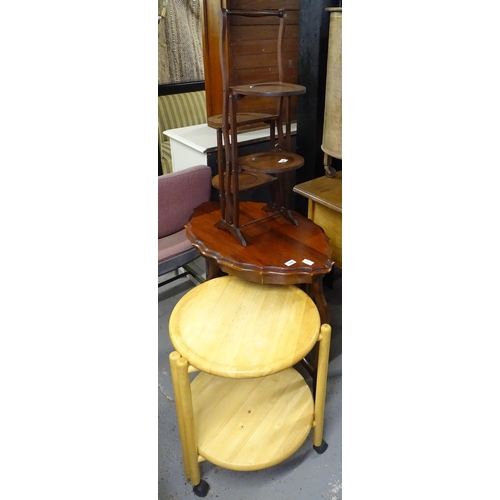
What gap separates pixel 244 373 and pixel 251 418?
0.39 m

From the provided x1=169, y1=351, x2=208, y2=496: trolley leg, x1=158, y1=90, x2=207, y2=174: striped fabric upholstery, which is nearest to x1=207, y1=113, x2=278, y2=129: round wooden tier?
x1=169, y1=351, x2=208, y2=496: trolley leg

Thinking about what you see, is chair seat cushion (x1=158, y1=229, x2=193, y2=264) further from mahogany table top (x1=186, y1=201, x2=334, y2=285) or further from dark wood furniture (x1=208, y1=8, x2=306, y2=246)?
dark wood furniture (x1=208, y1=8, x2=306, y2=246)

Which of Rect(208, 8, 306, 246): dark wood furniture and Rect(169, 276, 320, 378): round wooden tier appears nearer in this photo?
Rect(169, 276, 320, 378): round wooden tier

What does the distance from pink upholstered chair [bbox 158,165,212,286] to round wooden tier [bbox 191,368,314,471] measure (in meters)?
0.59

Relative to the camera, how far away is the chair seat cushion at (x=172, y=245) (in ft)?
6.20

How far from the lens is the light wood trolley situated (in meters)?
1.14

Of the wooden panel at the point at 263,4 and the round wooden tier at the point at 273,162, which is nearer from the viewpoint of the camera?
the round wooden tier at the point at 273,162

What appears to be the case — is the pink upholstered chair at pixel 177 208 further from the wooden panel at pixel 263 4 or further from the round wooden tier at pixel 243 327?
the wooden panel at pixel 263 4

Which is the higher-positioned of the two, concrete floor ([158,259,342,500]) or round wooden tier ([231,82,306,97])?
round wooden tier ([231,82,306,97])

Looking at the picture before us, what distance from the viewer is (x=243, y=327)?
1266 millimetres

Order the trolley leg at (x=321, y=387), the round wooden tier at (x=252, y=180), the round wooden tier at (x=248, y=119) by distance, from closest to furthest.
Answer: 1. the trolley leg at (x=321, y=387)
2. the round wooden tier at (x=248, y=119)
3. the round wooden tier at (x=252, y=180)

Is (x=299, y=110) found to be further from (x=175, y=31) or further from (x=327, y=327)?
(x=175, y=31)

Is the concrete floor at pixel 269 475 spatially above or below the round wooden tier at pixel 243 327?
below

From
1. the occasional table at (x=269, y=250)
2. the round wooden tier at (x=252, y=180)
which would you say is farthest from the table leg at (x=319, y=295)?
the round wooden tier at (x=252, y=180)
